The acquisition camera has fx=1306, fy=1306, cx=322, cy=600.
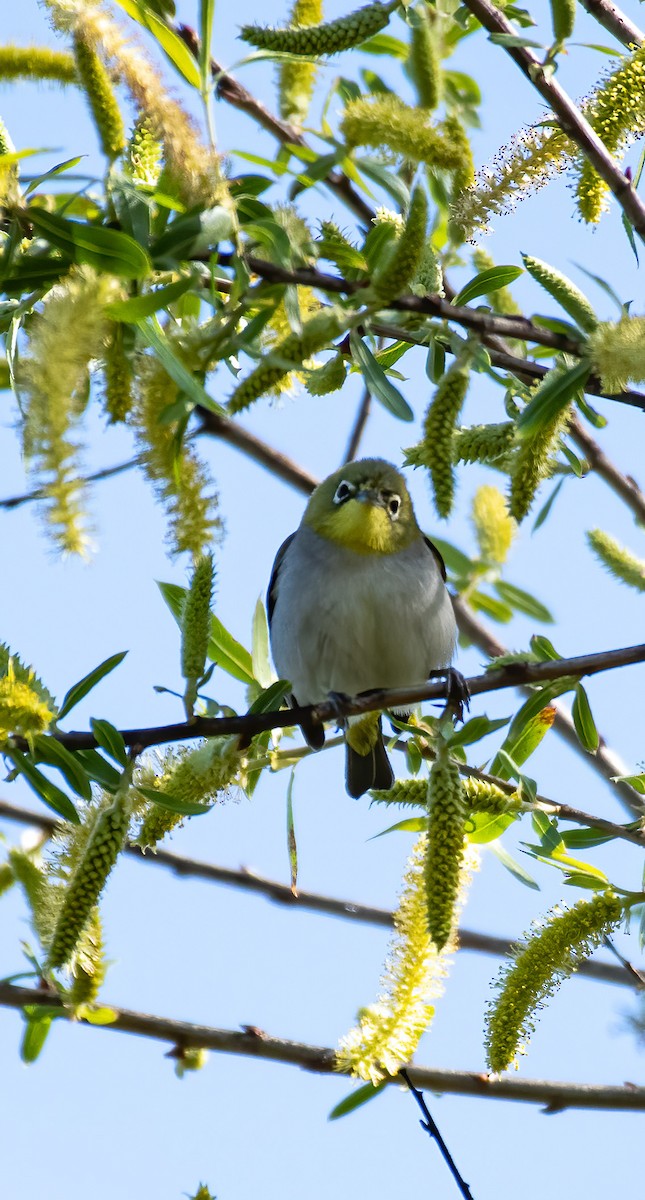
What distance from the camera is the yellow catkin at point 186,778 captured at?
3.31m

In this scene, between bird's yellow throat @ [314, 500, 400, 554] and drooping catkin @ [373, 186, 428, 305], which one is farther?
bird's yellow throat @ [314, 500, 400, 554]

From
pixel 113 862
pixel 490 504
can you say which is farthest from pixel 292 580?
pixel 113 862

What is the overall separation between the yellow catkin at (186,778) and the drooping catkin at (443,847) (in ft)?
2.19

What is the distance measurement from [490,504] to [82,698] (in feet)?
7.42

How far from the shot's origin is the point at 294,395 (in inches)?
137

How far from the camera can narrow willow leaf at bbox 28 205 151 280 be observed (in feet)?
8.73

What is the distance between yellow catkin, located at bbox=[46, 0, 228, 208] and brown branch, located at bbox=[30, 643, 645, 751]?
1.18m

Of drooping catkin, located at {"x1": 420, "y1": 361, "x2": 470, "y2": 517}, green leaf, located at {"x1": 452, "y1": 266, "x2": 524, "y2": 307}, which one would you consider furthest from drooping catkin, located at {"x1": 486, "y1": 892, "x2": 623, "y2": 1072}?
green leaf, located at {"x1": 452, "y1": 266, "x2": 524, "y2": 307}

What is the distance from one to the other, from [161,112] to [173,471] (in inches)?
25.8

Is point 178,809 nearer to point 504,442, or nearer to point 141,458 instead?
point 141,458

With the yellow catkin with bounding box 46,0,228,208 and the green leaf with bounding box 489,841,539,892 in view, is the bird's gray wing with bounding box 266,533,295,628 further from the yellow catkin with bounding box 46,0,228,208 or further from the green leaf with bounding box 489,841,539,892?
the yellow catkin with bounding box 46,0,228,208

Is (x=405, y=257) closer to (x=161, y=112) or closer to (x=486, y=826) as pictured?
(x=161, y=112)

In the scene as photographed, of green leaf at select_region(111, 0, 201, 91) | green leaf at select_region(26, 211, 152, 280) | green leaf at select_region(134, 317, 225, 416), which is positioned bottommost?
green leaf at select_region(134, 317, 225, 416)

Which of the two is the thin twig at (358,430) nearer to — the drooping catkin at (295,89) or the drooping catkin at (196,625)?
the drooping catkin at (295,89)
